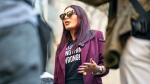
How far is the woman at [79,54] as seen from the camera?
341 centimetres

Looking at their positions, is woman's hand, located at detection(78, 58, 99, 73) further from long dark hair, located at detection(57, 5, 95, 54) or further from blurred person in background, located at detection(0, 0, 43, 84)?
blurred person in background, located at detection(0, 0, 43, 84)

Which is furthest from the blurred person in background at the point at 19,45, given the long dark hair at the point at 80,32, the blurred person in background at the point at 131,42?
the long dark hair at the point at 80,32

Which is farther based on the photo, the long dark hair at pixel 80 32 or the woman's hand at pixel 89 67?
the long dark hair at pixel 80 32

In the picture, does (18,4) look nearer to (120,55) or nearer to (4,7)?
(4,7)

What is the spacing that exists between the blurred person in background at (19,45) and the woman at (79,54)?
68.9 inches

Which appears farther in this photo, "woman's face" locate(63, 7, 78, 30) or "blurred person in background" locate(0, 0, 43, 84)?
"woman's face" locate(63, 7, 78, 30)

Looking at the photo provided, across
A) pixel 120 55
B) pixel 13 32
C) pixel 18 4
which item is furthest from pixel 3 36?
pixel 120 55

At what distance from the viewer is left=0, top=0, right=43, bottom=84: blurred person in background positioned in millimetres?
1403

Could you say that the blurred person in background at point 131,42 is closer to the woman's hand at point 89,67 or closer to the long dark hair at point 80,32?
the woman's hand at point 89,67

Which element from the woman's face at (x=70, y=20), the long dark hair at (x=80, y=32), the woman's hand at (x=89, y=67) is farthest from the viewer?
the woman's face at (x=70, y=20)

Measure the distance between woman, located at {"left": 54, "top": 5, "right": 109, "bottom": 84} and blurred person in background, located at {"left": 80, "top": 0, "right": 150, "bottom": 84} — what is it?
4.08 feet

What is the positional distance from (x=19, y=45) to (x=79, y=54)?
2.09 m

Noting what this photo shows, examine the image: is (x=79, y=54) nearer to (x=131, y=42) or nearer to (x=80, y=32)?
(x=80, y=32)

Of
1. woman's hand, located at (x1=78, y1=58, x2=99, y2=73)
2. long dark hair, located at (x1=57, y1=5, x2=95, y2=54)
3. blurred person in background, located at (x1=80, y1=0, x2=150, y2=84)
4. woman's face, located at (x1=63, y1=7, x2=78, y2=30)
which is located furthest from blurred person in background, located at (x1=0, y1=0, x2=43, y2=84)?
woman's face, located at (x1=63, y1=7, x2=78, y2=30)
